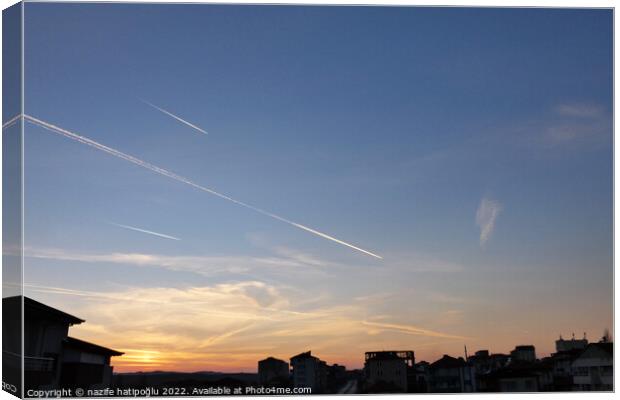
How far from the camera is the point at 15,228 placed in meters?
17.1

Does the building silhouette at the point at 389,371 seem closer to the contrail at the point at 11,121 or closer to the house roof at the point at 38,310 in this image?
the house roof at the point at 38,310

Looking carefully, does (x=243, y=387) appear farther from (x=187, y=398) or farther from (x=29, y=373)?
(x=29, y=373)

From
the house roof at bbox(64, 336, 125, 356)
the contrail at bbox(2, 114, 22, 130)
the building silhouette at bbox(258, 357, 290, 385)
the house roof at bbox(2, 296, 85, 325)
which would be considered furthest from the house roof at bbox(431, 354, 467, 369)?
the contrail at bbox(2, 114, 22, 130)

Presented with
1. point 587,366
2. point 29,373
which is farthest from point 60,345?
point 587,366

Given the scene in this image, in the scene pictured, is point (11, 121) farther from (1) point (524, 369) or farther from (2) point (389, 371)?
(1) point (524, 369)

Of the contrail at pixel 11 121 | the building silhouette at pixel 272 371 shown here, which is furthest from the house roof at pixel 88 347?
the contrail at pixel 11 121

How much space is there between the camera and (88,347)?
19703mm

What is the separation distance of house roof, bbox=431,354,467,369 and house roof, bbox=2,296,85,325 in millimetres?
9609

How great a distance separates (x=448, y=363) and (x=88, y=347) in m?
9.89

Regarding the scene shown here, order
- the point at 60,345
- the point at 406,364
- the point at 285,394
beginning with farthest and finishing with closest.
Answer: the point at 406,364 < the point at 60,345 < the point at 285,394

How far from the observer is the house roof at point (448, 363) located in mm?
21297

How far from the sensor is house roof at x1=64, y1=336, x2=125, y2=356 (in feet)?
64.6

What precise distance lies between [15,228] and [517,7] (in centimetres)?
1329

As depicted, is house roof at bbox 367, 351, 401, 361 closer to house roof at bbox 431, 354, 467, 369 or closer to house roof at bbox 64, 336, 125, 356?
house roof at bbox 431, 354, 467, 369
